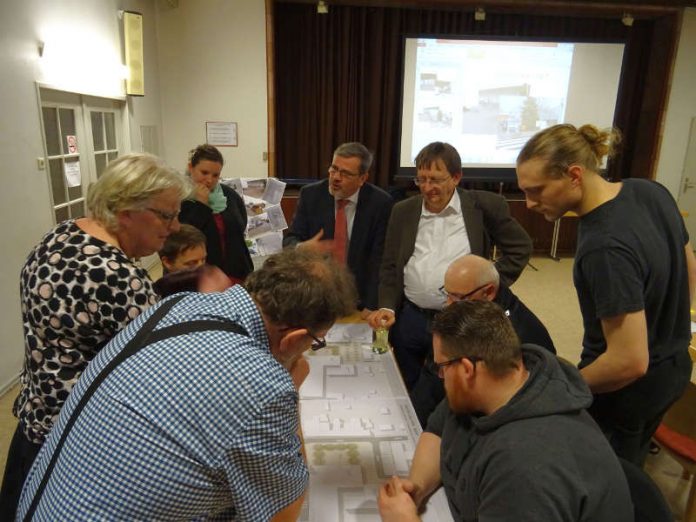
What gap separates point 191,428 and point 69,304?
1.82 ft

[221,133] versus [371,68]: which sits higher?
[371,68]

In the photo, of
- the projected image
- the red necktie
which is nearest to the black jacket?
the red necktie

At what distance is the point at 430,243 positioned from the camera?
6.76 ft

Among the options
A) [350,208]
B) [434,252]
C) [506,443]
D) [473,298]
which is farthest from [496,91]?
[506,443]

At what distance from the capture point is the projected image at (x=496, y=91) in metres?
5.50

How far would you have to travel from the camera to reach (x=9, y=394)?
2.77m

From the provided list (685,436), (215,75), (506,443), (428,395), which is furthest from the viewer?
(215,75)

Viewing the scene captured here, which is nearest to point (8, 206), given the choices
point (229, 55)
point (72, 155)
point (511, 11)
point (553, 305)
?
point (72, 155)

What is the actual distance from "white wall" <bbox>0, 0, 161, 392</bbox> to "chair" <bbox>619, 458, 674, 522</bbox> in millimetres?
3034

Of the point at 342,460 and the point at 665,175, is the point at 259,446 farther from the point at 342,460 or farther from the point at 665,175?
the point at 665,175

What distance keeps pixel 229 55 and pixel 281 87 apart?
0.68 metres

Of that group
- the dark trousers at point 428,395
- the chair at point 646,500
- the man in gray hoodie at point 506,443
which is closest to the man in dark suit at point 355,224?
the dark trousers at point 428,395

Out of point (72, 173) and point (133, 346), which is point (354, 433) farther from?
point (72, 173)

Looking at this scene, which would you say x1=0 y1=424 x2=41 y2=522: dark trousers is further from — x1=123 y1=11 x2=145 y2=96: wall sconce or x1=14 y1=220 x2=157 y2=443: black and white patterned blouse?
x1=123 y1=11 x2=145 y2=96: wall sconce
